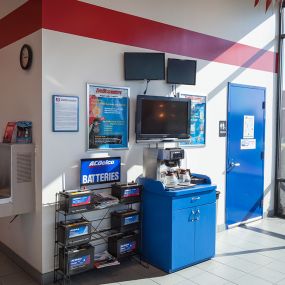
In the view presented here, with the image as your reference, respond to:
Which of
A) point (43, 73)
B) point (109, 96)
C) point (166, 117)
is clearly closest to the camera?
point (43, 73)

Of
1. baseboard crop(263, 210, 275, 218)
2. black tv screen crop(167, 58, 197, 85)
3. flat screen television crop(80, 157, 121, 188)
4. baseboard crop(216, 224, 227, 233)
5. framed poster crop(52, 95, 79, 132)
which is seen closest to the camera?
framed poster crop(52, 95, 79, 132)

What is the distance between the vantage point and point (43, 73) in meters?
3.07

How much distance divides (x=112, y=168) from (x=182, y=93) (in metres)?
1.31

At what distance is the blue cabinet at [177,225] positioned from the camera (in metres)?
3.37

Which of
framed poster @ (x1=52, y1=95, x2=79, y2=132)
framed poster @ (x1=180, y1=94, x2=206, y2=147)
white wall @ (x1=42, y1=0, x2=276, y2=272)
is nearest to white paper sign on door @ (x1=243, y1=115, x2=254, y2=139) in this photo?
white wall @ (x1=42, y1=0, x2=276, y2=272)

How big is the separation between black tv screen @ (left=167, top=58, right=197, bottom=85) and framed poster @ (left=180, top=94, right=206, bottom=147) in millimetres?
209

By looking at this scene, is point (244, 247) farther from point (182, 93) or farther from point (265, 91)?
point (265, 91)

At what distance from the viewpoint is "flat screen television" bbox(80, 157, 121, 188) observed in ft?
11.0

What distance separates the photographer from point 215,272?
3.43m

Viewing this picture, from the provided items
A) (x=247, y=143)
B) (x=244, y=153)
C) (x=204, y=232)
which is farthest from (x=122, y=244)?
(x=247, y=143)

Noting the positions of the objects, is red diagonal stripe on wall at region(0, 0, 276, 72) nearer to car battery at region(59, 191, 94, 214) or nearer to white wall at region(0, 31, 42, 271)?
white wall at region(0, 31, 42, 271)

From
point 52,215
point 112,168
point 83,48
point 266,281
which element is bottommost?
point 266,281

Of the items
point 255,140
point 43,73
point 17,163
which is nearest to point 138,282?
point 17,163

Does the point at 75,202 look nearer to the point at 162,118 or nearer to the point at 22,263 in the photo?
the point at 22,263
